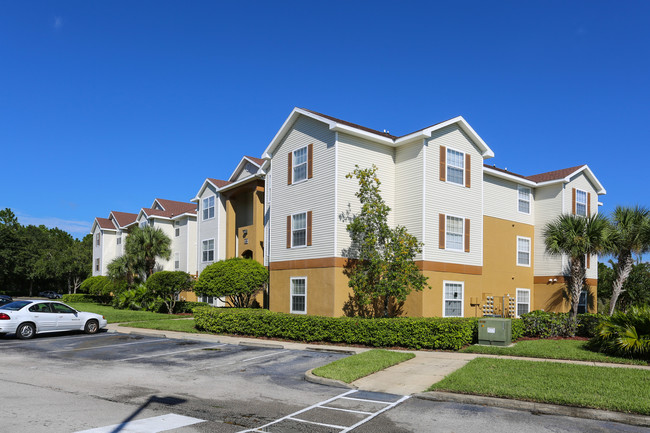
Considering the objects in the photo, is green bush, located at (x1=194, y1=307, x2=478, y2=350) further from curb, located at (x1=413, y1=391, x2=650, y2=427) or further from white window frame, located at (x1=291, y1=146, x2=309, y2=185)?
curb, located at (x1=413, y1=391, x2=650, y2=427)

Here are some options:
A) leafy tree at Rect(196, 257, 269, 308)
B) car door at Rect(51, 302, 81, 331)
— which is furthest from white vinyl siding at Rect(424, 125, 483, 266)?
car door at Rect(51, 302, 81, 331)

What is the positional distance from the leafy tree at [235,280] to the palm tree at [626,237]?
16.9 metres

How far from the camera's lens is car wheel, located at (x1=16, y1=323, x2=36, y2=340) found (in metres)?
19.9

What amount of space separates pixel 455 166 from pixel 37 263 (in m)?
73.2

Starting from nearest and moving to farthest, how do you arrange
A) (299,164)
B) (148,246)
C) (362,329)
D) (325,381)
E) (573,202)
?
(325,381) < (362,329) < (299,164) < (573,202) < (148,246)

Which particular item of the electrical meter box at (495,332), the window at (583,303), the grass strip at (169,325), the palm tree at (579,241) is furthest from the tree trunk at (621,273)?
the grass strip at (169,325)

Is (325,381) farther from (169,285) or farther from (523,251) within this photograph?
(169,285)

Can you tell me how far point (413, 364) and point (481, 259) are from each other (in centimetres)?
1148

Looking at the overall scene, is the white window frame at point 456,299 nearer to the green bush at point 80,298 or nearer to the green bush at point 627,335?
the green bush at point 627,335

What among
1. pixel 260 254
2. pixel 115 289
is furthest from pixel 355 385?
pixel 115 289

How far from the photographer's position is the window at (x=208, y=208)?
1425 inches

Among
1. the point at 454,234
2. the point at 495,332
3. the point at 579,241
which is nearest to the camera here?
the point at 495,332

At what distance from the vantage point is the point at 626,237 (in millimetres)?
24891

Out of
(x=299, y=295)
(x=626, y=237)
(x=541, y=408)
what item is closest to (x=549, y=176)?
(x=626, y=237)
